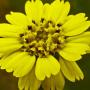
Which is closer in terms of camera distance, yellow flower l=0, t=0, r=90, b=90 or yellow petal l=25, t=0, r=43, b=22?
yellow flower l=0, t=0, r=90, b=90

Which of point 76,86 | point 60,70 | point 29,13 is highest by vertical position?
point 29,13

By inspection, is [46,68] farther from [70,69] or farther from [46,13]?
[46,13]

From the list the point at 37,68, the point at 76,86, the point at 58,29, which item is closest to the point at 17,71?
the point at 37,68

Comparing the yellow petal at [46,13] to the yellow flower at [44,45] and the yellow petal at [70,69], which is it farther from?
the yellow petal at [70,69]

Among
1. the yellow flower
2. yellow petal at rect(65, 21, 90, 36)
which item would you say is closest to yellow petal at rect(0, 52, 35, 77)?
the yellow flower

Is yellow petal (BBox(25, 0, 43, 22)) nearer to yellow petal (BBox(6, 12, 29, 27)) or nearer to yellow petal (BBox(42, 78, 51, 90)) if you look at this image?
yellow petal (BBox(6, 12, 29, 27))

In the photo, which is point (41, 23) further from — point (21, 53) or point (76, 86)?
point (76, 86)
